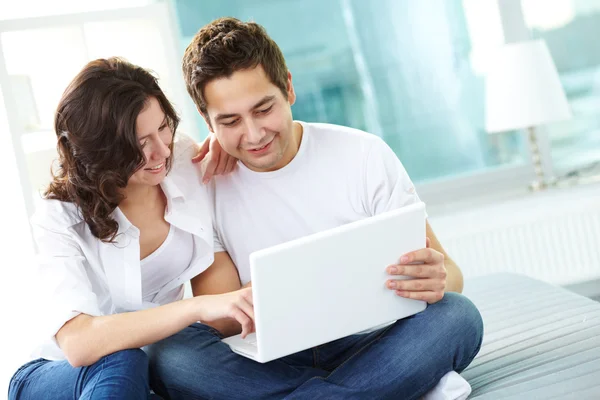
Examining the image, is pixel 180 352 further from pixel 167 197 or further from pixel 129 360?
pixel 167 197

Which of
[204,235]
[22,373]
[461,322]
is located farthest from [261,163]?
[22,373]

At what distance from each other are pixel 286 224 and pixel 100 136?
522 millimetres

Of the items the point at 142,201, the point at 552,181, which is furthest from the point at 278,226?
Answer: the point at 552,181

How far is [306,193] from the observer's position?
1.99 meters

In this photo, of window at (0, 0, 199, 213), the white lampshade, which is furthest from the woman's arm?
the white lampshade

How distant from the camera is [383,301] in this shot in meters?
1.51

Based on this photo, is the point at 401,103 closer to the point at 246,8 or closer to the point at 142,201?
the point at 246,8

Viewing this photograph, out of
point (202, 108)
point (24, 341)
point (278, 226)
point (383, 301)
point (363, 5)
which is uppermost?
point (363, 5)

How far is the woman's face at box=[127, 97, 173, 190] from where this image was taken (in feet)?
5.75

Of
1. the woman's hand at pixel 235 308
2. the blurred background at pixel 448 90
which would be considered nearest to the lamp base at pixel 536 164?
the blurred background at pixel 448 90

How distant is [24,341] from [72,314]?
5.52ft

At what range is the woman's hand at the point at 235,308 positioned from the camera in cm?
150

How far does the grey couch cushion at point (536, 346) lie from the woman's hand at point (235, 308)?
1.63ft

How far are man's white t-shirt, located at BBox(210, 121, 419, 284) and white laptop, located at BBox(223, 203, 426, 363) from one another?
0.45 m
